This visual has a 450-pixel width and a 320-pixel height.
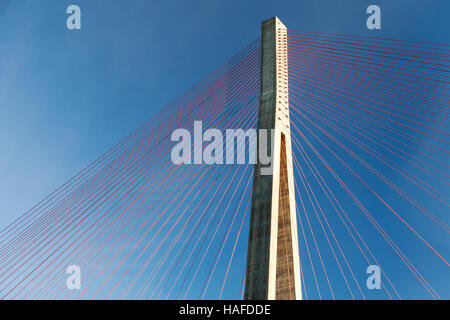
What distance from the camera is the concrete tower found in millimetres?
9414

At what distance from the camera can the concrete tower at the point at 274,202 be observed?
9.41 m

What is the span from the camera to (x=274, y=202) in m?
10.3

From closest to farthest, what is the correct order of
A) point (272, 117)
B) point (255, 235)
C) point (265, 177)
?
1. point (255, 235)
2. point (265, 177)
3. point (272, 117)

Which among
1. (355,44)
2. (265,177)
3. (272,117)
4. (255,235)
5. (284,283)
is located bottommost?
(284,283)

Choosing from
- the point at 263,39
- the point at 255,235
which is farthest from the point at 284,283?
the point at 263,39
